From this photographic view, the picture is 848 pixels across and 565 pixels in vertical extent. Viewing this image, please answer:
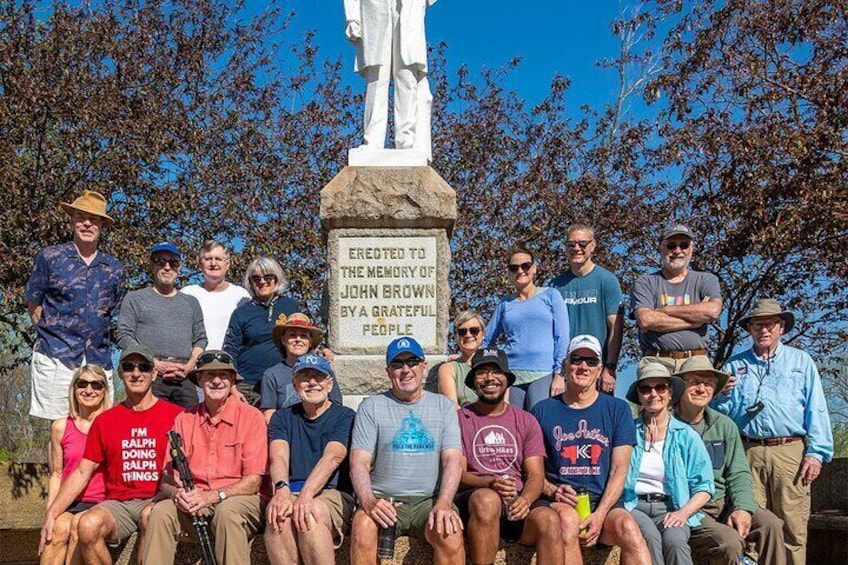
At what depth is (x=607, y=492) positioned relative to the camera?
18.5 ft

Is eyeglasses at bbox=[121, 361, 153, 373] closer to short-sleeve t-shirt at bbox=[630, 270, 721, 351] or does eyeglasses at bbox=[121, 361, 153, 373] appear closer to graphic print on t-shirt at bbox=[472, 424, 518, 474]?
graphic print on t-shirt at bbox=[472, 424, 518, 474]

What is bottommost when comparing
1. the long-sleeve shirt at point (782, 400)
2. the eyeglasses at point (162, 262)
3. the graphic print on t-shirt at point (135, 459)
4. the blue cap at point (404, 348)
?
the graphic print on t-shirt at point (135, 459)

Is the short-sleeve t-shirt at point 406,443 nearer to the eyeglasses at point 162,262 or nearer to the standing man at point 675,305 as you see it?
the standing man at point 675,305

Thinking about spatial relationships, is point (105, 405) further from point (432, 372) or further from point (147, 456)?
point (432, 372)

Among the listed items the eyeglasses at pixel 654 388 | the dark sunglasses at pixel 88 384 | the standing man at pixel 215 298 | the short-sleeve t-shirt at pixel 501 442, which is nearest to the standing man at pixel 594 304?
the eyeglasses at pixel 654 388

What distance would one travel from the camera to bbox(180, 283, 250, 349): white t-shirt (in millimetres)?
7625

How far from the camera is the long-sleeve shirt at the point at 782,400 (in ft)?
21.7

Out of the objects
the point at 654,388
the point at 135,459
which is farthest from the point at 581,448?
the point at 135,459

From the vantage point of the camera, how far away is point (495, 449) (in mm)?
5828

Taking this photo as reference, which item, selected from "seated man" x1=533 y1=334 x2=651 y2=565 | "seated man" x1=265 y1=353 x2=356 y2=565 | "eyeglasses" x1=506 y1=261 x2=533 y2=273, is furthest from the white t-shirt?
"seated man" x1=533 y1=334 x2=651 y2=565

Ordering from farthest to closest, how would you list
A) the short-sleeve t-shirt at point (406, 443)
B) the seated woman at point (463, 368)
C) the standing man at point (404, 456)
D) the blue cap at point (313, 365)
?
the seated woman at point (463, 368)
the blue cap at point (313, 365)
the short-sleeve t-shirt at point (406, 443)
the standing man at point (404, 456)

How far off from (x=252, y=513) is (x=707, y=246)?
7.20 meters

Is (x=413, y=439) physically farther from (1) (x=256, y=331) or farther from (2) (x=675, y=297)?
(2) (x=675, y=297)

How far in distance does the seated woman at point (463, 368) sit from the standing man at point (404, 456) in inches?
39.0
